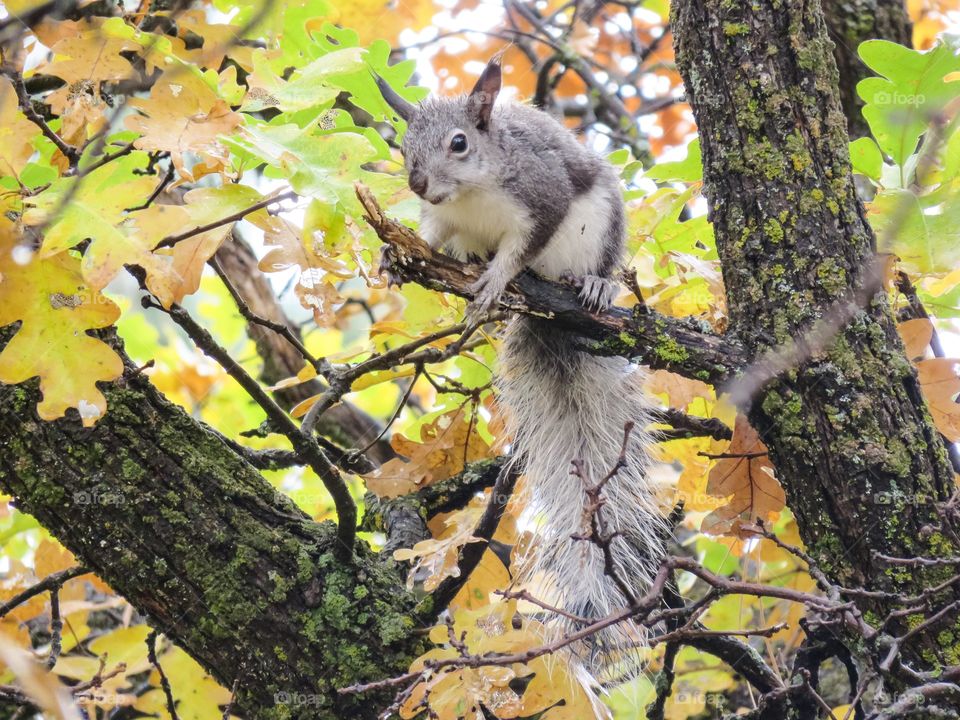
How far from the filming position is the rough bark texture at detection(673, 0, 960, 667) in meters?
1.95

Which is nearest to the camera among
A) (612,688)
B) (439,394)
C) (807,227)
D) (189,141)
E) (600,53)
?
(189,141)

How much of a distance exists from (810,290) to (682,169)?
67 cm

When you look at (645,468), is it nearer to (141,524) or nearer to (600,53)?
(141,524)

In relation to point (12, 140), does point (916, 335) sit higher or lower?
lower

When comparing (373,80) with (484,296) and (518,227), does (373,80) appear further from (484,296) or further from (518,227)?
(484,296)

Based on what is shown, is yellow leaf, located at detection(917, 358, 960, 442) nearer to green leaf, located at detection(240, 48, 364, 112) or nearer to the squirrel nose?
the squirrel nose

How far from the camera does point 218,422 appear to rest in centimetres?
445

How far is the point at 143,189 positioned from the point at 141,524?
84 cm

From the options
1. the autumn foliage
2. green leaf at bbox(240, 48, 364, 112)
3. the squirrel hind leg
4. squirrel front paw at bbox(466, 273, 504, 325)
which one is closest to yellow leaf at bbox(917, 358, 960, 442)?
the autumn foliage

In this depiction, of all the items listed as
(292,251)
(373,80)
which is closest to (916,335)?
(292,251)

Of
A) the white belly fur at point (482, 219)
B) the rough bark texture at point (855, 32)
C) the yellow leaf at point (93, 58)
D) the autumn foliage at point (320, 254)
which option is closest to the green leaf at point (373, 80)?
the autumn foliage at point (320, 254)

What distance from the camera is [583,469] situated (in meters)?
2.59

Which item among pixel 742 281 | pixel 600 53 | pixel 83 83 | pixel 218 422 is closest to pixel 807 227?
pixel 742 281

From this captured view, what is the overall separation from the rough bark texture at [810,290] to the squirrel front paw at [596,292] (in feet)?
0.99
